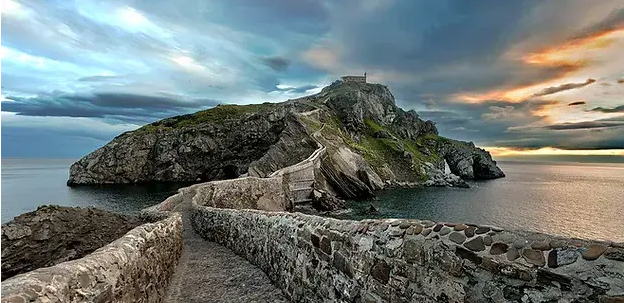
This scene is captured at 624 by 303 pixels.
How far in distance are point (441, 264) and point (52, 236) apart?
37.3 feet

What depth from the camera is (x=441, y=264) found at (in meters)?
5.04

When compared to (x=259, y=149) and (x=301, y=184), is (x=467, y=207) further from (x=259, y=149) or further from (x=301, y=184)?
(x=259, y=149)

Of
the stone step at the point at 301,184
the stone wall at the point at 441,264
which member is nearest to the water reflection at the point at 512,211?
the stone step at the point at 301,184

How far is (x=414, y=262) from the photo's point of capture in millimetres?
5422

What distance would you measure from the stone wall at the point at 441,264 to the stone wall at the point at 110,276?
3.46 meters

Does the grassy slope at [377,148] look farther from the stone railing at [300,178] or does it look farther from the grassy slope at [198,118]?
the grassy slope at [198,118]

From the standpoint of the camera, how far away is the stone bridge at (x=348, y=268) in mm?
3980

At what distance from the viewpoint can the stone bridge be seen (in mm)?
3980

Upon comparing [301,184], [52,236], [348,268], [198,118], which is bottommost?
[301,184]

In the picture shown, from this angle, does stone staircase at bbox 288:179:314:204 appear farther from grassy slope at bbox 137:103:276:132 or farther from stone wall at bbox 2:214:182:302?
grassy slope at bbox 137:103:276:132

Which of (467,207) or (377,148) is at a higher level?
(377,148)

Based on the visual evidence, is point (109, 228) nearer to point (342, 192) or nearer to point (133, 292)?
point (133, 292)

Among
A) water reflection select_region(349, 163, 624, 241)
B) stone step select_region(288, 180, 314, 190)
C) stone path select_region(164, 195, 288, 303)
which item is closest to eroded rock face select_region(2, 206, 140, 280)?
stone path select_region(164, 195, 288, 303)

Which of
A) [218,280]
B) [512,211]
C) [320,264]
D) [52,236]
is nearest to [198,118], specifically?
[512,211]
